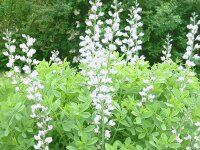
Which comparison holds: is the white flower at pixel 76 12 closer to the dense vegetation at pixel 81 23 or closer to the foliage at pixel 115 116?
the dense vegetation at pixel 81 23

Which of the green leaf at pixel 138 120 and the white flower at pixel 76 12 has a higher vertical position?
the white flower at pixel 76 12

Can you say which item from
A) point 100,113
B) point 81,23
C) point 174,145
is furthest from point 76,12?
point 174,145

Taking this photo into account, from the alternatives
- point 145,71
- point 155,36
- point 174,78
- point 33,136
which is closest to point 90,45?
point 145,71

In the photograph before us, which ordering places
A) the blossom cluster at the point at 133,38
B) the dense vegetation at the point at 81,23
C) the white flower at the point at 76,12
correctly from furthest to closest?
the white flower at the point at 76,12, the dense vegetation at the point at 81,23, the blossom cluster at the point at 133,38

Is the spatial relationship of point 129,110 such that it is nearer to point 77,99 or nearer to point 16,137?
point 77,99

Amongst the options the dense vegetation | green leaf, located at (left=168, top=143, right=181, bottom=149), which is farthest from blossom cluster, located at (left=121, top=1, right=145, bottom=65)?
the dense vegetation

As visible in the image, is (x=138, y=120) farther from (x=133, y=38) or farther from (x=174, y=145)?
(x=133, y=38)

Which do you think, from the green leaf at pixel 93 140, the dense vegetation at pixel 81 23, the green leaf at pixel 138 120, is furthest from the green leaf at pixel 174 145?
the dense vegetation at pixel 81 23

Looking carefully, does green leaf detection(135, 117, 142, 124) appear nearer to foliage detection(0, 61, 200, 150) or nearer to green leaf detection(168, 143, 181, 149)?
foliage detection(0, 61, 200, 150)

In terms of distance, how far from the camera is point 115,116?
105 inches

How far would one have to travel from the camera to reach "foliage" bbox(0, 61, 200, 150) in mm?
2447

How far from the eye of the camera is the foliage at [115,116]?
8.03 ft

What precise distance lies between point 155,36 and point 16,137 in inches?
195

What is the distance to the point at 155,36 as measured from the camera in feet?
23.7
